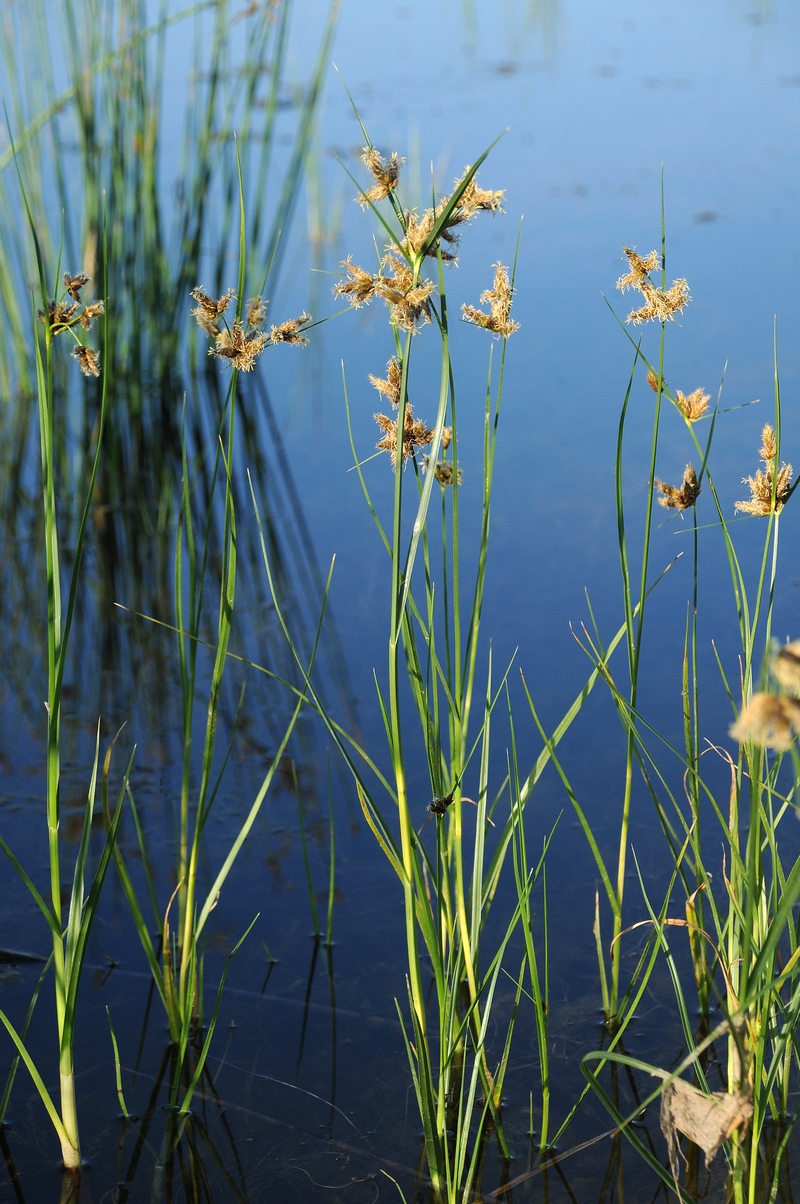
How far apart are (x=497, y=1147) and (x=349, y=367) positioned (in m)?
2.81

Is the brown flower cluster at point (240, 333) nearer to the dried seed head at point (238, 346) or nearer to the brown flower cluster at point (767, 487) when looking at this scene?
the dried seed head at point (238, 346)

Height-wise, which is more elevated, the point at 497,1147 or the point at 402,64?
the point at 402,64

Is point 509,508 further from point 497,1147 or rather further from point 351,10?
point 351,10

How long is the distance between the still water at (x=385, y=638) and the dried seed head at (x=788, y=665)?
0.94 meters

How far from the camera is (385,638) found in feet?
8.24

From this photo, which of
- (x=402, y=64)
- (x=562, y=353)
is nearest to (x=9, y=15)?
(x=562, y=353)

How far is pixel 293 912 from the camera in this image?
1.77 metres

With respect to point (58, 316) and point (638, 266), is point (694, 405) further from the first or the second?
point (58, 316)

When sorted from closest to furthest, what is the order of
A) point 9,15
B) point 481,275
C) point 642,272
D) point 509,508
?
1. point 642,272
2. point 509,508
3. point 9,15
4. point 481,275

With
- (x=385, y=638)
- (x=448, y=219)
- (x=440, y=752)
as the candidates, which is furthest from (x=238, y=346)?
(x=385, y=638)

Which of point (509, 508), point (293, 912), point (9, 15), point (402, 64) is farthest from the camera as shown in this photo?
point (402, 64)

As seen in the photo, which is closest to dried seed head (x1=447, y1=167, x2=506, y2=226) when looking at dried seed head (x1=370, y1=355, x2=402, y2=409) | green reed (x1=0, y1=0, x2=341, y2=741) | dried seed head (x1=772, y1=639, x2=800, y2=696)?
dried seed head (x1=370, y1=355, x2=402, y2=409)

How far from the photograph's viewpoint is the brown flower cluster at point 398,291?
95 cm

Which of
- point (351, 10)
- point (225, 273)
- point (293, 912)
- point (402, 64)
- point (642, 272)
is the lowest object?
point (293, 912)
